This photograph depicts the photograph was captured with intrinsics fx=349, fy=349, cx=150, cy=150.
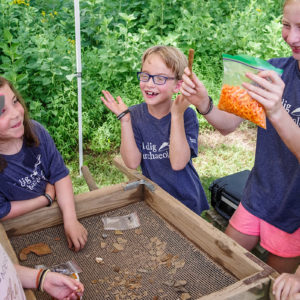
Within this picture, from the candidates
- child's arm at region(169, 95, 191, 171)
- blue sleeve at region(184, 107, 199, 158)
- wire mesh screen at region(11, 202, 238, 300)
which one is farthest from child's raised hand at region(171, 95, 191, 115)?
wire mesh screen at region(11, 202, 238, 300)

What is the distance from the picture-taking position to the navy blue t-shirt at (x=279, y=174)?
1.26m

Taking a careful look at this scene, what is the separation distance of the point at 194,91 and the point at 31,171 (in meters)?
0.72

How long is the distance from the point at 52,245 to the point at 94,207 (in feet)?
0.74

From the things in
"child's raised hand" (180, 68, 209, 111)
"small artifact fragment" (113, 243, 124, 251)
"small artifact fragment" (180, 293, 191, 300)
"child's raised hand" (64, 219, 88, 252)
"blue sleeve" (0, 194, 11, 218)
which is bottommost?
"small artifact fragment" (113, 243, 124, 251)

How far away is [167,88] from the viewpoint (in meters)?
1.62

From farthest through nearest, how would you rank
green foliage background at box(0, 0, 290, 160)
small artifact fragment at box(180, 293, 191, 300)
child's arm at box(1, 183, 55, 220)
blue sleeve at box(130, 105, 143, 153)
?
green foliage background at box(0, 0, 290, 160)
blue sleeve at box(130, 105, 143, 153)
child's arm at box(1, 183, 55, 220)
small artifact fragment at box(180, 293, 191, 300)

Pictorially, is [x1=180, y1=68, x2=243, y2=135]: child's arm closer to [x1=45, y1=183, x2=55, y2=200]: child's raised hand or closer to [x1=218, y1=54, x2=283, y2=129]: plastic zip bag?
[x1=218, y1=54, x2=283, y2=129]: plastic zip bag

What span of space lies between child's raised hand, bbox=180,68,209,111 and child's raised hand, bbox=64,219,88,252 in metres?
0.62

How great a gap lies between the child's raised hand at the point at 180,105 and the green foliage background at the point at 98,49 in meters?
Answer: 1.82

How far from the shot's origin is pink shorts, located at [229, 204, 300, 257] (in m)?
1.36

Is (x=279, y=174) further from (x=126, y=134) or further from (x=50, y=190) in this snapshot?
(x=50, y=190)

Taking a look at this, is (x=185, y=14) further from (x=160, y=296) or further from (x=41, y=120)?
(x=160, y=296)

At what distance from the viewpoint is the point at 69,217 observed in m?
1.29

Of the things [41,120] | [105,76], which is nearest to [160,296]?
[41,120]
